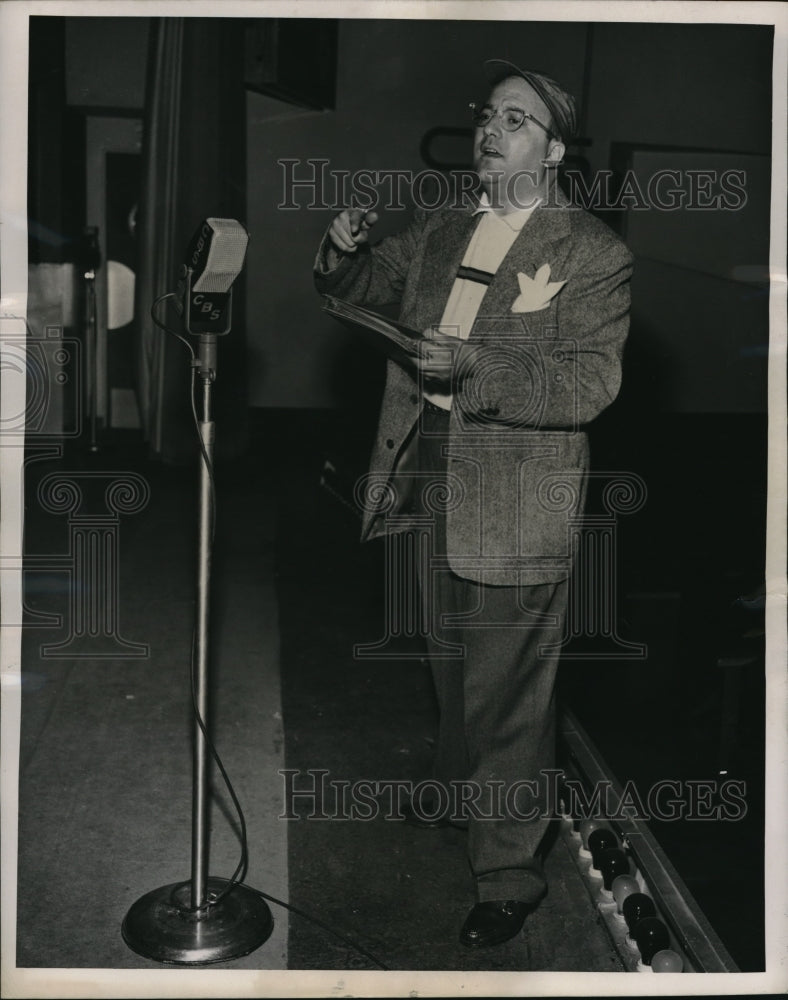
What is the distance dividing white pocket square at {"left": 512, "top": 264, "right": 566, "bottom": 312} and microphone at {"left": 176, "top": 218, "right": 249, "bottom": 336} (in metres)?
0.54

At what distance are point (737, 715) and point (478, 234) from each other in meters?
1.19

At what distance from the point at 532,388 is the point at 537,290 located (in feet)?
0.67

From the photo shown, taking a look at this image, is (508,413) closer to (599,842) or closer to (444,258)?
(444,258)

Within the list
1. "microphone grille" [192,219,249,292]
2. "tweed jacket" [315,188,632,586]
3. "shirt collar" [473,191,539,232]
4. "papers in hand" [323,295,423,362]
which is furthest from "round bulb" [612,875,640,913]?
"microphone grille" [192,219,249,292]

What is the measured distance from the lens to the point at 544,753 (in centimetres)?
229

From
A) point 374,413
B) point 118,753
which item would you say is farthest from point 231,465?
point 118,753

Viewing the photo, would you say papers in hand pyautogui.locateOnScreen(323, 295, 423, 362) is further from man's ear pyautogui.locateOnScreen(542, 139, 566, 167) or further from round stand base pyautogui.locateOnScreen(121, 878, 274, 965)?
round stand base pyautogui.locateOnScreen(121, 878, 274, 965)

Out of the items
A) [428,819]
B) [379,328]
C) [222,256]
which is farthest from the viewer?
[428,819]

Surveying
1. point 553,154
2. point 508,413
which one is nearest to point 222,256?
point 508,413

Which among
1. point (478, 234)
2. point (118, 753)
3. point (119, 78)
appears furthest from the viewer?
point (119, 78)

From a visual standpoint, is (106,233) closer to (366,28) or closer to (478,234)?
(366,28)

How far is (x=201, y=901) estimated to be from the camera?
212 cm

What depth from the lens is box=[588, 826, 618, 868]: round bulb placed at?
8.18 feet

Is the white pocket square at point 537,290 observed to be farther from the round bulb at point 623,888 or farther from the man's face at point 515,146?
the round bulb at point 623,888
